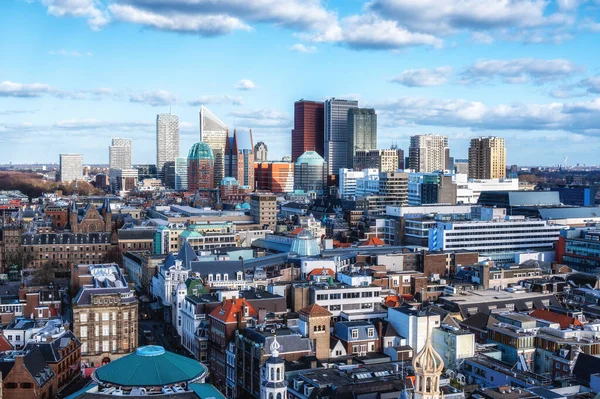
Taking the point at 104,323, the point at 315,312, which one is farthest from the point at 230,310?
the point at 104,323

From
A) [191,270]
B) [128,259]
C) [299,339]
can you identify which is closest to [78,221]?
[128,259]

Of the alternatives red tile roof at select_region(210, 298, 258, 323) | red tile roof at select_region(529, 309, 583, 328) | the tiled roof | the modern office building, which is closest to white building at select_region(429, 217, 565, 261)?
red tile roof at select_region(529, 309, 583, 328)

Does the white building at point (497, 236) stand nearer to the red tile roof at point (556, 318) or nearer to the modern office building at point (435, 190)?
the red tile roof at point (556, 318)

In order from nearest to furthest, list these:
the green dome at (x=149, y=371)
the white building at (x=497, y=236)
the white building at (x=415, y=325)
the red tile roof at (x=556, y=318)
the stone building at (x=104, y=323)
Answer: the green dome at (x=149, y=371), the white building at (x=415, y=325), the red tile roof at (x=556, y=318), the stone building at (x=104, y=323), the white building at (x=497, y=236)

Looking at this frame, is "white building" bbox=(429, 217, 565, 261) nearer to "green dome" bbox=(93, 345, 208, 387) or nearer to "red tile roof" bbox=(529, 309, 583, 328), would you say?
"red tile roof" bbox=(529, 309, 583, 328)

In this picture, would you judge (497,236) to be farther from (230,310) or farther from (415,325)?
(230,310)

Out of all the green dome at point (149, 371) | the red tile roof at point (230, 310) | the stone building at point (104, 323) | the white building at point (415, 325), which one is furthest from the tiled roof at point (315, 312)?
the stone building at point (104, 323)
